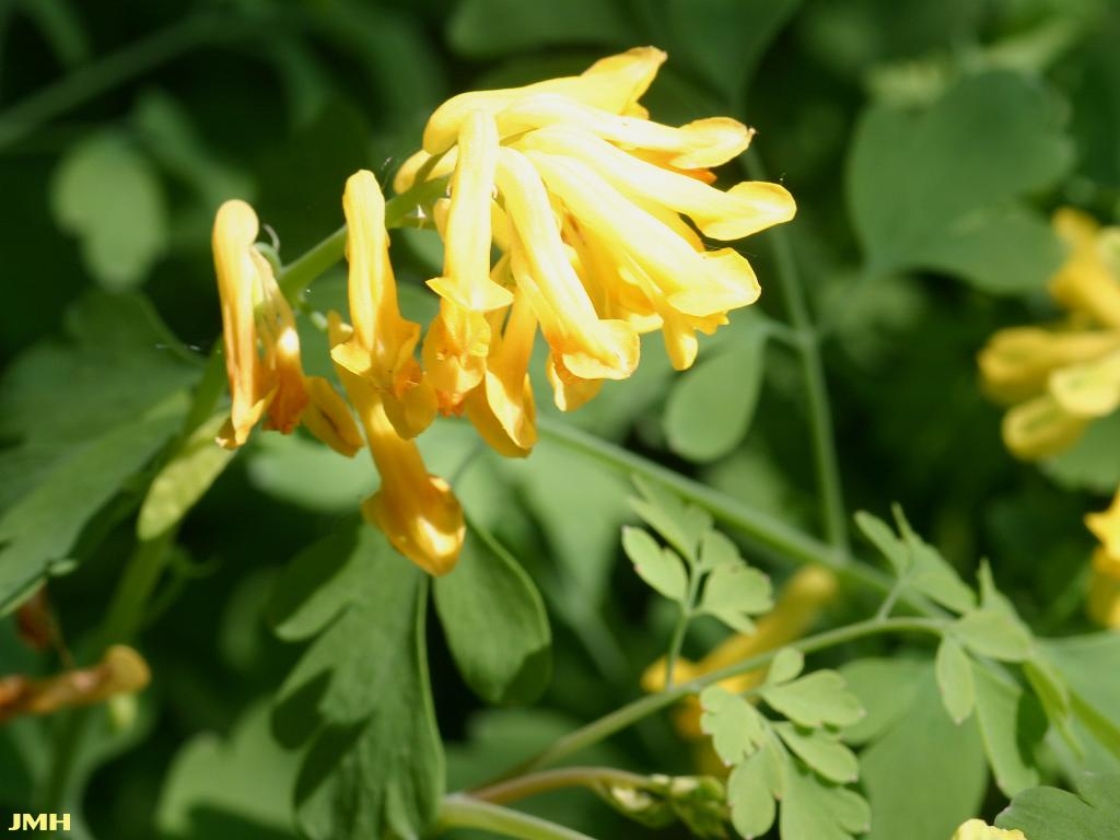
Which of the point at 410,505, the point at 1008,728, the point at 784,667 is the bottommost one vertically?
the point at 1008,728

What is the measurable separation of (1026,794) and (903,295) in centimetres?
107

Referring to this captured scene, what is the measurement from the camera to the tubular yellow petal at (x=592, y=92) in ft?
2.64

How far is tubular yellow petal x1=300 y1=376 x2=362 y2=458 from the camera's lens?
32.0 inches

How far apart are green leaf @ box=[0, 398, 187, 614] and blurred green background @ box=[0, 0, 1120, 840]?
62 mm

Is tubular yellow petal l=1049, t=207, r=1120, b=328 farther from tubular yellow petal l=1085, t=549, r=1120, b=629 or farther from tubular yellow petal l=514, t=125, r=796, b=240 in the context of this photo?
tubular yellow petal l=514, t=125, r=796, b=240

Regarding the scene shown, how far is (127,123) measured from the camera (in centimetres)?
165

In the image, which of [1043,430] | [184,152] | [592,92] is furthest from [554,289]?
[184,152]

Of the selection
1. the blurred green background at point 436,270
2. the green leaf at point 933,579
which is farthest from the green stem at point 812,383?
the green leaf at point 933,579

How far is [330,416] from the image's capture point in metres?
0.81

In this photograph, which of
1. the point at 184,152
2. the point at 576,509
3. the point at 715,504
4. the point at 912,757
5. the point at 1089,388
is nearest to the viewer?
the point at 912,757

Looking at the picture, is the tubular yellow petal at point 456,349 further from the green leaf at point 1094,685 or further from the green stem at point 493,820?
the green leaf at point 1094,685

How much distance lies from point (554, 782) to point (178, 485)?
334 millimetres

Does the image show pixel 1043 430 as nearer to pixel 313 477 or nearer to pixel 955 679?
pixel 955 679

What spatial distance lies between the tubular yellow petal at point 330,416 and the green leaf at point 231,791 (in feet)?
1.69
